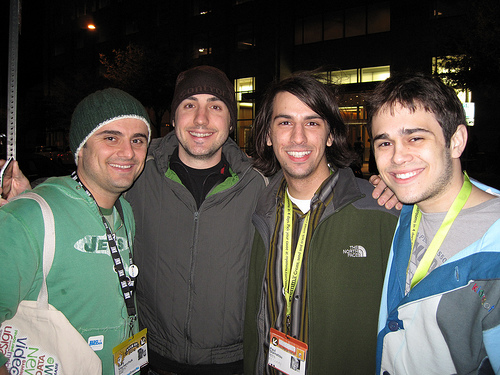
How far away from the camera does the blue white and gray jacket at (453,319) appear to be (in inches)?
67.3

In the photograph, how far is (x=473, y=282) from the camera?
1.77 meters

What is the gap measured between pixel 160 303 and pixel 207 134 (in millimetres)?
1457

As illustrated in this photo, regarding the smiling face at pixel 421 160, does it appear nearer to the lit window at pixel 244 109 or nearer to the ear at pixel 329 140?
the ear at pixel 329 140

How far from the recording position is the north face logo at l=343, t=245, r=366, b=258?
2480mm

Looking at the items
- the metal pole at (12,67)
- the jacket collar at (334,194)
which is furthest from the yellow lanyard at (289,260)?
the metal pole at (12,67)

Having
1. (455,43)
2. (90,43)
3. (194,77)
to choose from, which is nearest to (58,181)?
(194,77)

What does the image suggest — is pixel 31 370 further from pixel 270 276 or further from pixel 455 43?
pixel 455 43

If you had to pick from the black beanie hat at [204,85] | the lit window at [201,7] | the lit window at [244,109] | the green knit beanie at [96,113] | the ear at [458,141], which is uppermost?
the lit window at [201,7]

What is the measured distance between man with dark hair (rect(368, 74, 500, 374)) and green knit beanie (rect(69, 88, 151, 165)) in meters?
1.81

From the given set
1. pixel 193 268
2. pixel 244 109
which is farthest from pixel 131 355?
pixel 244 109

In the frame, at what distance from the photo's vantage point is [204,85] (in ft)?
10.5

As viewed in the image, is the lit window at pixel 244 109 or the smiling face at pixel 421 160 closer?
the smiling face at pixel 421 160

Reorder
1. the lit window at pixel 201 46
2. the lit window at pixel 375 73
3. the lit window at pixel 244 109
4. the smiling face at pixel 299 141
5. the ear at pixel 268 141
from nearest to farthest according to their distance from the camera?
the smiling face at pixel 299 141 < the ear at pixel 268 141 < the lit window at pixel 375 73 < the lit window at pixel 244 109 < the lit window at pixel 201 46

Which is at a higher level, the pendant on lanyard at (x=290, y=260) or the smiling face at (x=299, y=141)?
the smiling face at (x=299, y=141)
